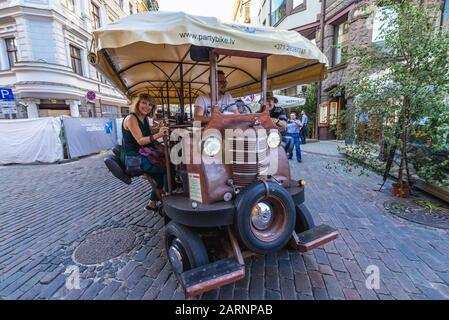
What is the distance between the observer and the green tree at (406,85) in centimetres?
380

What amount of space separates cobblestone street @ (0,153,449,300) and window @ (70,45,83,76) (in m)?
15.8

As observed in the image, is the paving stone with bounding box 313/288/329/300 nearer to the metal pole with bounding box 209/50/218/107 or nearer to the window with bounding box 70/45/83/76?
the metal pole with bounding box 209/50/218/107

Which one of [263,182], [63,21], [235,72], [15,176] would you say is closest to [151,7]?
[63,21]

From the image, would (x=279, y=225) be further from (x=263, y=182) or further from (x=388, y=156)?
(x=388, y=156)

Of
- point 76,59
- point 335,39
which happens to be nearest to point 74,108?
point 76,59

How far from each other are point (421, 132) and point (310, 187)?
2264 millimetres

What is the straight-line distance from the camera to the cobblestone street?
2316mm

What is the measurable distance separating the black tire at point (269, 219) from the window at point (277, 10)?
18708 millimetres

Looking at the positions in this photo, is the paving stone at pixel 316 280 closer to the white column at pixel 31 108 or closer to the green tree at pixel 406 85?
the green tree at pixel 406 85

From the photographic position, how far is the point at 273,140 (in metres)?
2.61

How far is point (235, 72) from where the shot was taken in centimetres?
450

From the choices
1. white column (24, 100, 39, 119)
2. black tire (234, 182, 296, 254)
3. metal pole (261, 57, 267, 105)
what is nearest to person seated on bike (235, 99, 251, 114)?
metal pole (261, 57, 267, 105)

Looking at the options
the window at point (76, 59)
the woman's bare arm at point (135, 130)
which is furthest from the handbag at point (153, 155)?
the window at point (76, 59)

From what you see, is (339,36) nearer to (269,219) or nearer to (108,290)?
(269,219)
